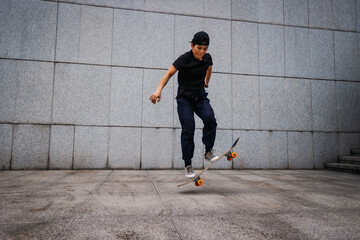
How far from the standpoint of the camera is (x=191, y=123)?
355 cm

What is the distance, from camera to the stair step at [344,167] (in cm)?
601

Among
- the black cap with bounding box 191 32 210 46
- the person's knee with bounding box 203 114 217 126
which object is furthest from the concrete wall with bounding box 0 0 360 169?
the black cap with bounding box 191 32 210 46

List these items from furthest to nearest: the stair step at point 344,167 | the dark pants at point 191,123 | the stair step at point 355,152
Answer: the stair step at point 355,152 < the stair step at point 344,167 < the dark pants at point 191,123

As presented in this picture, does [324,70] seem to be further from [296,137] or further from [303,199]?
[303,199]

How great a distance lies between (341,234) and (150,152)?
5.00 metres

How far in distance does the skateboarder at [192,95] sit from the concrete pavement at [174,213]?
69cm

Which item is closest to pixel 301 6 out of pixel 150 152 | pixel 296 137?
pixel 296 137

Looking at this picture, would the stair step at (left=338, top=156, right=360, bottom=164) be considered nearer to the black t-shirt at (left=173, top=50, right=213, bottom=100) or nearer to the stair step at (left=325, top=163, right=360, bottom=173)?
the stair step at (left=325, top=163, right=360, bottom=173)

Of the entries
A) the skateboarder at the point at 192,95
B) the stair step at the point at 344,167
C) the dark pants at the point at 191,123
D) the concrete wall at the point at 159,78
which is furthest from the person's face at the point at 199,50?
the stair step at the point at 344,167

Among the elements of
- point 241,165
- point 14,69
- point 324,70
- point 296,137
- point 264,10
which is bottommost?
point 241,165

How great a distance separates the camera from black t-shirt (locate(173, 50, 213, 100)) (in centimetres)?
360

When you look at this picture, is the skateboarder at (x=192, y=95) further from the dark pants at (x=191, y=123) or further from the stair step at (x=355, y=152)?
the stair step at (x=355, y=152)

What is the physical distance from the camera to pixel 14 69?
5992 mm

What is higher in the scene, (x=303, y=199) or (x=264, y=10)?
(x=264, y=10)
